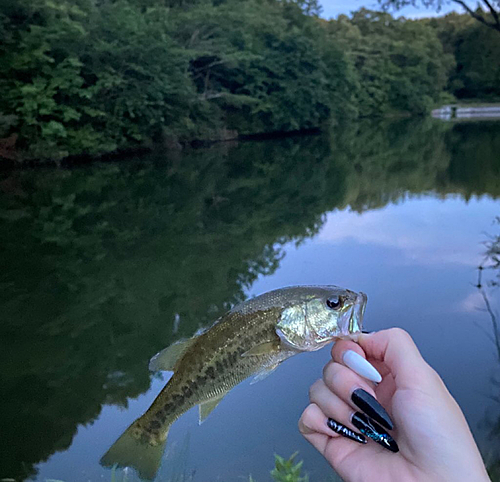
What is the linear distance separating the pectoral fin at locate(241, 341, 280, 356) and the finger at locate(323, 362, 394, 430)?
0.29 metres

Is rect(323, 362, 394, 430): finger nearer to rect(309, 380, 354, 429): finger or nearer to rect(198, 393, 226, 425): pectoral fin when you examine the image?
rect(309, 380, 354, 429): finger

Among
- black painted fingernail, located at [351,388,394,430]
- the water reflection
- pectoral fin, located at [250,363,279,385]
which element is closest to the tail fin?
Result: pectoral fin, located at [250,363,279,385]

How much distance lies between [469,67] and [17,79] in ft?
219

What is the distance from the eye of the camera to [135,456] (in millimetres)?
1467

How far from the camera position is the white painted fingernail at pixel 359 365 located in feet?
4.71

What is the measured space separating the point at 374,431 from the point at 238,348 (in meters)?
0.51

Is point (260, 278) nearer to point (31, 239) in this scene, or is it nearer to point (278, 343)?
point (31, 239)

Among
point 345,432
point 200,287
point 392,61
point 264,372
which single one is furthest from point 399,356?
point 392,61

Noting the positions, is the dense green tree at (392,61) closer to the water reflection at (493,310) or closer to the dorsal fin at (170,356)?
the water reflection at (493,310)

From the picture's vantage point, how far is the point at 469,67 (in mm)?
72375

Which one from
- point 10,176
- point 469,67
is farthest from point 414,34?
point 10,176

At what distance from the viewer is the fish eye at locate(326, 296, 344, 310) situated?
4.39 feet

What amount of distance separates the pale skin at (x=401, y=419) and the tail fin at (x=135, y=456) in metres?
0.50

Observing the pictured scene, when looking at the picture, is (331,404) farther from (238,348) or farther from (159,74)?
(159,74)
